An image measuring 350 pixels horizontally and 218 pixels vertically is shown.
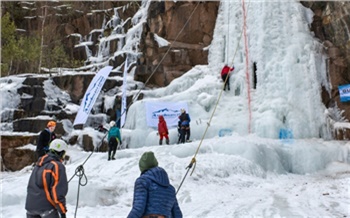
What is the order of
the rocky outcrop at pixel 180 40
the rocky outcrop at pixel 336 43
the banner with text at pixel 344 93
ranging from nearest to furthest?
the banner with text at pixel 344 93 < the rocky outcrop at pixel 336 43 < the rocky outcrop at pixel 180 40

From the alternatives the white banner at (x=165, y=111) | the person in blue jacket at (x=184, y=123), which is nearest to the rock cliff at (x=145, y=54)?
the white banner at (x=165, y=111)

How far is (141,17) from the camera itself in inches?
992

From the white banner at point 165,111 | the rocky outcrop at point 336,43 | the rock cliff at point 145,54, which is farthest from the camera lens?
the white banner at point 165,111

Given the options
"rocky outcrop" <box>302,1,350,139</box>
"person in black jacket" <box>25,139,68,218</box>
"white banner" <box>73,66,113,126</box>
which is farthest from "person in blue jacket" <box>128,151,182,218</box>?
"rocky outcrop" <box>302,1,350,139</box>

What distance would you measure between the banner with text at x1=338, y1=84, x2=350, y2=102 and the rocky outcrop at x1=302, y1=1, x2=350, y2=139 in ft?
0.62

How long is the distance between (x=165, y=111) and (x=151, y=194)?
1360cm

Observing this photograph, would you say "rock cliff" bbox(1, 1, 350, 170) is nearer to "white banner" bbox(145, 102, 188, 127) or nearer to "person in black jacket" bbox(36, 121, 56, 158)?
"white banner" bbox(145, 102, 188, 127)

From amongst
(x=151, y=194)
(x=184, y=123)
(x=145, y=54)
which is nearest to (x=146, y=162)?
(x=151, y=194)

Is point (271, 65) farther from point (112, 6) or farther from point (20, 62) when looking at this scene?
point (20, 62)

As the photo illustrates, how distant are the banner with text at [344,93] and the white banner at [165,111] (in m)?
6.84

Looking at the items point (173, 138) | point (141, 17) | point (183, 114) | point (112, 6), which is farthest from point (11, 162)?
point (112, 6)

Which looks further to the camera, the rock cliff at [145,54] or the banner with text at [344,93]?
the rock cliff at [145,54]

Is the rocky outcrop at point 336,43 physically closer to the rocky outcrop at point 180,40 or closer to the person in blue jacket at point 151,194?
A: the rocky outcrop at point 180,40

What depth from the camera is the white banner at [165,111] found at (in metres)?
16.5
